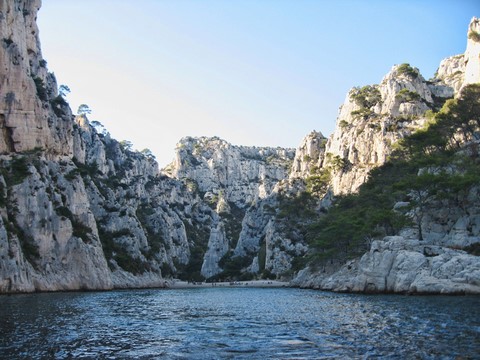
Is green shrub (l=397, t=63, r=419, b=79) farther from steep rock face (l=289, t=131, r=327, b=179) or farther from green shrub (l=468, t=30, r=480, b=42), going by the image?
steep rock face (l=289, t=131, r=327, b=179)

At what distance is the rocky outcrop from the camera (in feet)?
152

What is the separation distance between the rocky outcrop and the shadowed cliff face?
41.7 ft

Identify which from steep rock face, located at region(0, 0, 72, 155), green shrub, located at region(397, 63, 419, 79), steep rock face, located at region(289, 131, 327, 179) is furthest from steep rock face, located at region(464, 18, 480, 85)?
steep rock face, located at region(0, 0, 72, 155)

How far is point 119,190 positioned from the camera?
141 metres

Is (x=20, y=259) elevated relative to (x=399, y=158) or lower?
lower

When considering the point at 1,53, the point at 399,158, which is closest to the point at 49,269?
the point at 1,53

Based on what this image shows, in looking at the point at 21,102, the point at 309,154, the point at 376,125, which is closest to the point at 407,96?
the point at 376,125

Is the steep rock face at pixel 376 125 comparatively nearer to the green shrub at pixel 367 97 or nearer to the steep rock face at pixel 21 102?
the green shrub at pixel 367 97

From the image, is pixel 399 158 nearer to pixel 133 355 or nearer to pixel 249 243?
pixel 249 243

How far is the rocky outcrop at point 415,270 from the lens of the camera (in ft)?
152

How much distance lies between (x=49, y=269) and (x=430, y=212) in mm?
65106

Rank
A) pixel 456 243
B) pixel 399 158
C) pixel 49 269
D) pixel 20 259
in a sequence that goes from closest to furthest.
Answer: pixel 456 243
pixel 20 259
pixel 49 269
pixel 399 158

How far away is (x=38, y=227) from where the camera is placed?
7562 centimetres

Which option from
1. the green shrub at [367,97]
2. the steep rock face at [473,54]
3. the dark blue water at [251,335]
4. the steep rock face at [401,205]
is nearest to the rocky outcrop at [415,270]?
the steep rock face at [401,205]
